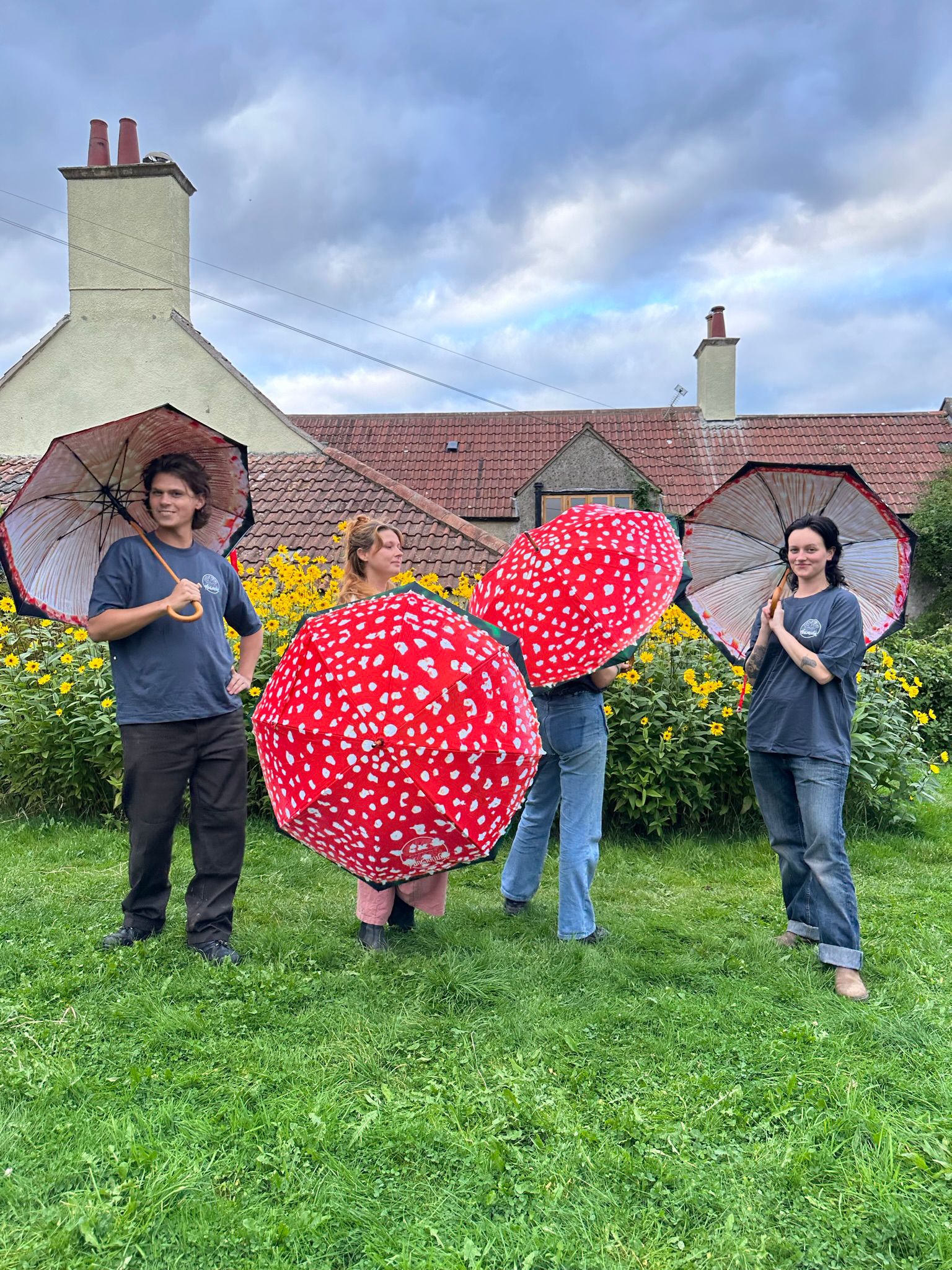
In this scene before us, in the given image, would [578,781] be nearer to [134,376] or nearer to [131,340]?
[134,376]

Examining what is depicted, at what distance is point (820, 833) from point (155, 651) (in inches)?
110

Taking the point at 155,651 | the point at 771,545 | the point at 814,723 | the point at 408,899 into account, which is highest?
the point at 771,545

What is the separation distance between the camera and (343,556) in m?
3.78

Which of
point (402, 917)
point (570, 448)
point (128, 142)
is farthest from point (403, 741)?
point (570, 448)

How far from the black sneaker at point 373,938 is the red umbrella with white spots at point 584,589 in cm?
124

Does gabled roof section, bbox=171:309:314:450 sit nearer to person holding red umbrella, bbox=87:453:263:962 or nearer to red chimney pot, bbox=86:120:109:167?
red chimney pot, bbox=86:120:109:167

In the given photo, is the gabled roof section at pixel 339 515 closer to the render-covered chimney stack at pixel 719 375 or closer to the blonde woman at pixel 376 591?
the blonde woman at pixel 376 591

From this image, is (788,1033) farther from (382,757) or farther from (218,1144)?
(218,1144)

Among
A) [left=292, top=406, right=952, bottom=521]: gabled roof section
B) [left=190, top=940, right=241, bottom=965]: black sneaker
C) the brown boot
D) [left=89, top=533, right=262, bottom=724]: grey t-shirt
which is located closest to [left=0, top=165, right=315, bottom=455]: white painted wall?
[left=292, top=406, right=952, bottom=521]: gabled roof section

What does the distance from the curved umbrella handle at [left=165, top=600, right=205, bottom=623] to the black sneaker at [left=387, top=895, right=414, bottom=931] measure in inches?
59.4

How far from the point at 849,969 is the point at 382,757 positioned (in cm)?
211

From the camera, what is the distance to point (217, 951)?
3.53m

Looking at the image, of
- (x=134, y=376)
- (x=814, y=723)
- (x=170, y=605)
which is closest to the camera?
(x=170, y=605)

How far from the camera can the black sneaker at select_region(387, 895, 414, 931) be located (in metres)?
3.85
